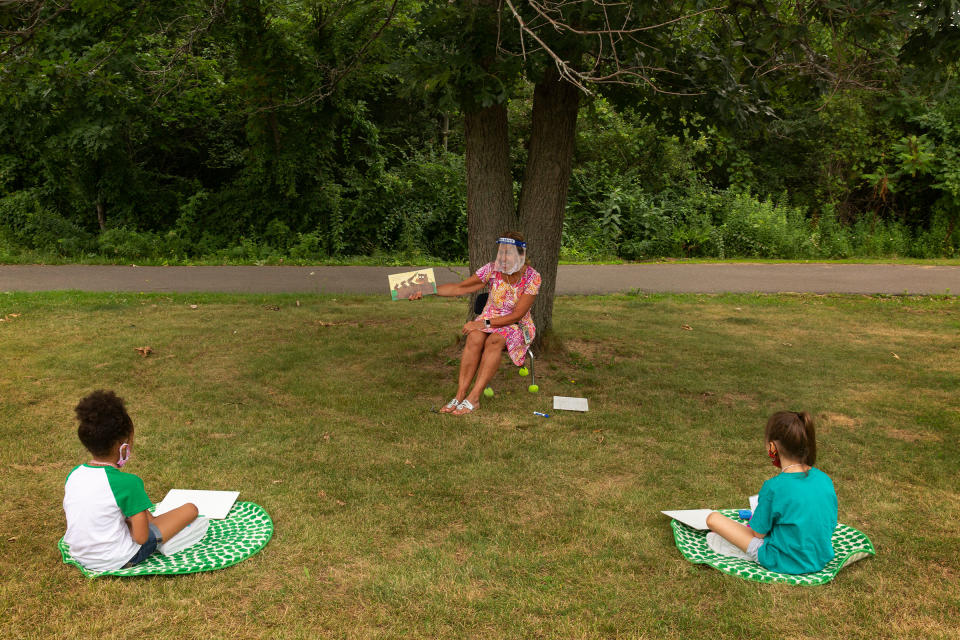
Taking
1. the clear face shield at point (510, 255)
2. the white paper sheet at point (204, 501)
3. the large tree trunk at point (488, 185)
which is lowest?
the white paper sheet at point (204, 501)

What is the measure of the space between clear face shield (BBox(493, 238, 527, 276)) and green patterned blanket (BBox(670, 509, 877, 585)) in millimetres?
2812

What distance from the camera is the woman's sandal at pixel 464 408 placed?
6.33 metres

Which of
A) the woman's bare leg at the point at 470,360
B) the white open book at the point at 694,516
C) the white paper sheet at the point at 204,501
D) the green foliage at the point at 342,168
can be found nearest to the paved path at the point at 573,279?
the green foliage at the point at 342,168

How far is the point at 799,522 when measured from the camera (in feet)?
12.3

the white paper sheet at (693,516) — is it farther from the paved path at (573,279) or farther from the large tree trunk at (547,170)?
the paved path at (573,279)

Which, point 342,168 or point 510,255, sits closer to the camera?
point 510,255

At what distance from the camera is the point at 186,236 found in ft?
50.5

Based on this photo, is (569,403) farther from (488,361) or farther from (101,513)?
(101,513)

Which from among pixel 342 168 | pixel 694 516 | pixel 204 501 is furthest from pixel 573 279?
pixel 204 501

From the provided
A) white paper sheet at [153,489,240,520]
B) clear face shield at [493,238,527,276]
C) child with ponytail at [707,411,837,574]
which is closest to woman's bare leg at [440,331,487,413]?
clear face shield at [493,238,527,276]

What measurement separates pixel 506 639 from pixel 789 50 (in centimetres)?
567

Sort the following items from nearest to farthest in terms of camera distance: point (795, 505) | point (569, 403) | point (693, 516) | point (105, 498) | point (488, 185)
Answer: point (105, 498), point (795, 505), point (693, 516), point (569, 403), point (488, 185)

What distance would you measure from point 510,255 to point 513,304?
0.44 meters

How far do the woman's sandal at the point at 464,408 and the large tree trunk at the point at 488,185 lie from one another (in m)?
1.42
